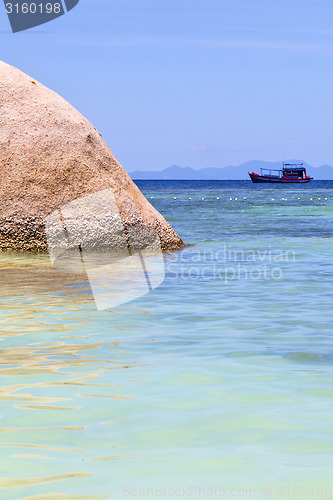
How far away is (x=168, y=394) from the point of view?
3607 millimetres

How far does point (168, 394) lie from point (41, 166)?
647cm

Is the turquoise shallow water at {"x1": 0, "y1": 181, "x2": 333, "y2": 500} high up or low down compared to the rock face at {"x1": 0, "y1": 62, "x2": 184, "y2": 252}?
down

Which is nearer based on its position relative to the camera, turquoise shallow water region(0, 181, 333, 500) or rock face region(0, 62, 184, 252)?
turquoise shallow water region(0, 181, 333, 500)

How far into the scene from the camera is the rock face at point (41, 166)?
947cm

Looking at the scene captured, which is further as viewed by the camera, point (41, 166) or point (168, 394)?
point (41, 166)

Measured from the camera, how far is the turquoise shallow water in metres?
2.60

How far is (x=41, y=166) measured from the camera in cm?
952

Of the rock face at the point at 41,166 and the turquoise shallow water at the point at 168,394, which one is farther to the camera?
the rock face at the point at 41,166

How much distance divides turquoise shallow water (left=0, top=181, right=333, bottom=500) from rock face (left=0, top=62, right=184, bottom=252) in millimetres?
2504

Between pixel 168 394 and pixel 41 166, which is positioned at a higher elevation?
pixel 41 166

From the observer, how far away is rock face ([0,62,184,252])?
9.47 meters

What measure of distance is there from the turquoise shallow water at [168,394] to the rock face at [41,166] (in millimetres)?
2504

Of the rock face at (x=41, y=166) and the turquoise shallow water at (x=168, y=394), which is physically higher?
the rock face at (x=41, y=166)

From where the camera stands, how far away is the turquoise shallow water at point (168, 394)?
2.60 m
